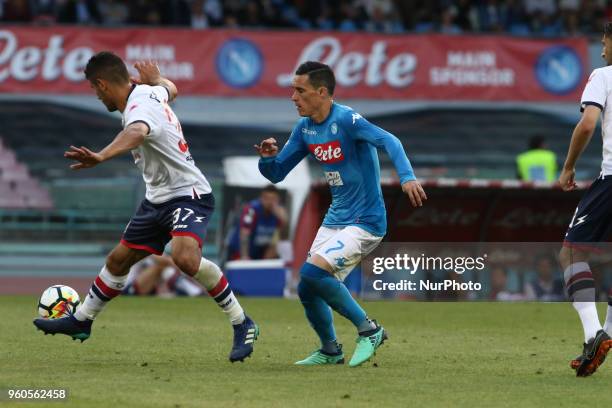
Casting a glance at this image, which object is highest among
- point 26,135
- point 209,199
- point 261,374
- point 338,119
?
point 338,119

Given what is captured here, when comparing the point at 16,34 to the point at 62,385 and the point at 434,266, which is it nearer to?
the point at 434,266

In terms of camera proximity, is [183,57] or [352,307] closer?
[352,307]

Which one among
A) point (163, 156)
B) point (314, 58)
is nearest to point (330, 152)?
point (163, 156)

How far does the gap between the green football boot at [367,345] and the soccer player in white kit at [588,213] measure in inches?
50.8

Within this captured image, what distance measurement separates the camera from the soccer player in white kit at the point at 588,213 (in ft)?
26.3

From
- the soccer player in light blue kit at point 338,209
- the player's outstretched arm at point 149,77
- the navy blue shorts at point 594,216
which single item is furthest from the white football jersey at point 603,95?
the player's outstretched arm at point 149,77

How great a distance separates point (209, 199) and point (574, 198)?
11218 millimetres

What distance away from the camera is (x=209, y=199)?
8930 mm

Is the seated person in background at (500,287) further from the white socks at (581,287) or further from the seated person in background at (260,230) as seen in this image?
the white socks at (581,287)

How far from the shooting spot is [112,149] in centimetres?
785

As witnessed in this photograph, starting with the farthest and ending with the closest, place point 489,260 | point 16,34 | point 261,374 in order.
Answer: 1. point 16,34
2. point 489,260
3. point 261,374

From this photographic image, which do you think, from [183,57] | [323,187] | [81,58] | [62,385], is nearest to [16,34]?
[81,58]

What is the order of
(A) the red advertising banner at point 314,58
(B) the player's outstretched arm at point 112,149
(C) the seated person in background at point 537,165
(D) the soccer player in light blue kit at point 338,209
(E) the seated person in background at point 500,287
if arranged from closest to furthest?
(B) the player's outstretched arm at point 112,149 → (D) the soccer player in light blue kit at point 338,209 → (E) the seated person in background at point 500,287 → (C) the seated person in background at point 537,165 → (A) the red advertising banner at point 314,58
